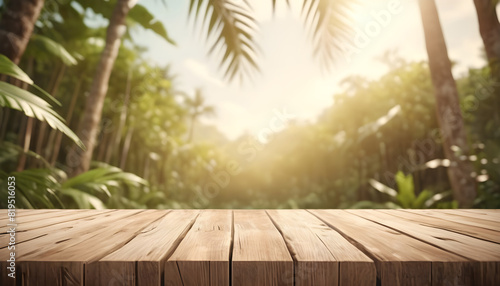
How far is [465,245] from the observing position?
3.29ft

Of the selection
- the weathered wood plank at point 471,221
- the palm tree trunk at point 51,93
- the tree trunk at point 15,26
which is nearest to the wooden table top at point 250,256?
the weathered wood plank at point 471,221

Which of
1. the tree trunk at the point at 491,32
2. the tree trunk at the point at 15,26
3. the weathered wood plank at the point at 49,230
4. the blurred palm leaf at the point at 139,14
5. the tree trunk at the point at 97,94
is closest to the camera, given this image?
the weathered wood plank at the point at 49,230

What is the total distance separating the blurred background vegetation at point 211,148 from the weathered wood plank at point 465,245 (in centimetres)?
257

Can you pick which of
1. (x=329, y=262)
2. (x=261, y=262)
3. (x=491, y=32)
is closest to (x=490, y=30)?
(x=491, y=32)

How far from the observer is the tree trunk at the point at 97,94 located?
4.28 meters

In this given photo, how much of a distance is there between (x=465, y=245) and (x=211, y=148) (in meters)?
18.1

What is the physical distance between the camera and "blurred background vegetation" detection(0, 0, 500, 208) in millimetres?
5086

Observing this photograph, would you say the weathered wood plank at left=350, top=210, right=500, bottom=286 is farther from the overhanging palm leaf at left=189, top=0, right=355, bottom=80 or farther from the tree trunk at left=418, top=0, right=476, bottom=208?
the tree trunk at left=418, top=0, right=476, bottom=208

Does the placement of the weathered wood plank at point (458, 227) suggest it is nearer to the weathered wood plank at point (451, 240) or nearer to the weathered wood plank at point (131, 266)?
the weathered wood plank at point (451, 240)

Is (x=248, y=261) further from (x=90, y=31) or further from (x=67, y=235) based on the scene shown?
(x=90, y=31)

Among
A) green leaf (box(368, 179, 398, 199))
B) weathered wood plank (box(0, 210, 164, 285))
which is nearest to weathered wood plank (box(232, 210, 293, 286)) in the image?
weathered wood plank (box(0, 210, 164, 285))

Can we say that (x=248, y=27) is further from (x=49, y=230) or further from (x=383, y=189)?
(x=383, y=189)

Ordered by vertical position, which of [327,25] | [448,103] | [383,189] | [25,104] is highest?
[327,25]

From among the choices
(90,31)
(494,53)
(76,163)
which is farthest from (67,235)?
(90,31)
